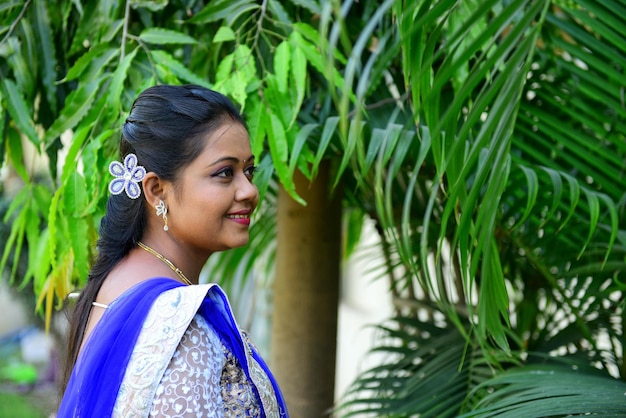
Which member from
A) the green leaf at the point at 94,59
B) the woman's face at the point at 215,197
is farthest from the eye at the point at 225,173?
the green leaf at the point at 94,59

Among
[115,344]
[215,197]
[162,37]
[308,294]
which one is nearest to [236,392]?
[115,344]

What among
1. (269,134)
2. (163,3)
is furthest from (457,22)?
(163,3)

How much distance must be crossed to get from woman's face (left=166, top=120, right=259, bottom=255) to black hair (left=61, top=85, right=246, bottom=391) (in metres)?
0.02

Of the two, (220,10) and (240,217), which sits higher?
(220,10)

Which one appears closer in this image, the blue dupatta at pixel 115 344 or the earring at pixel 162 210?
the blue dupatta at pixel 115 344

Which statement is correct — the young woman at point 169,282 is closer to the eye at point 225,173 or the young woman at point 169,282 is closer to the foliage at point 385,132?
the eye at point 225,173

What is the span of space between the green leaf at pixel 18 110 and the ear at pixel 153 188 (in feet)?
1.91

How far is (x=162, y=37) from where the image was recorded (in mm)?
1957

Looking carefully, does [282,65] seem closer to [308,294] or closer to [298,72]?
[298,72]

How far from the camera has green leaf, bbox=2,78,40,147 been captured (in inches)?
78.6

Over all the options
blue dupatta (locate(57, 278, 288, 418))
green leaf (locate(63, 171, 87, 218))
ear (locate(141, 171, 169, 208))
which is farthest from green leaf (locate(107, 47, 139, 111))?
blue dupatta (locate(57, 278, 288, 418))

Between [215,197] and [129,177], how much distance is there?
0.16 meters

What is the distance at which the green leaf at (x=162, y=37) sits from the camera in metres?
1.95

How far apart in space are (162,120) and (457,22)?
736 mm
